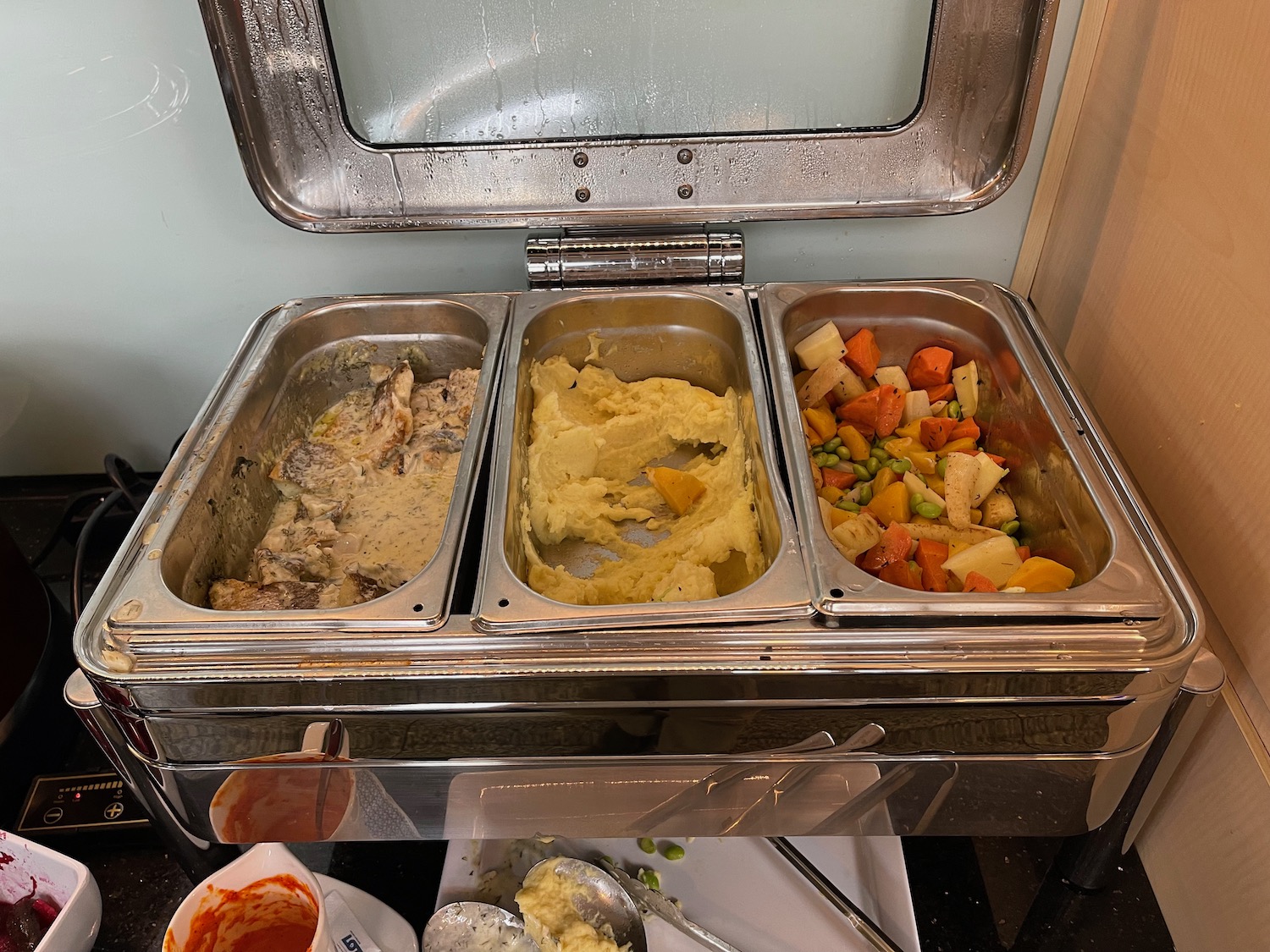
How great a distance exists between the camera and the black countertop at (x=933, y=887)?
3.39ft

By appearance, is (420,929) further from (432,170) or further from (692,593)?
(432,170)

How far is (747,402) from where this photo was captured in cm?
119

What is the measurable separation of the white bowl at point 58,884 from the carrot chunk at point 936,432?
126cm

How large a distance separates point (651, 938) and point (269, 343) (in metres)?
1.01

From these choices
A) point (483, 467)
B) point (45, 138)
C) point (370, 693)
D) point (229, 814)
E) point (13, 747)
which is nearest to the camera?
point (370, 693)

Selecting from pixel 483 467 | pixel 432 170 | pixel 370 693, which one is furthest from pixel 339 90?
pixel 370 693

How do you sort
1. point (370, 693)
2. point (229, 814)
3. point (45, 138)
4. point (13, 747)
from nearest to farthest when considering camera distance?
point (370, 693)
point (229, 814)
point (13, 747)
point (45, 138)

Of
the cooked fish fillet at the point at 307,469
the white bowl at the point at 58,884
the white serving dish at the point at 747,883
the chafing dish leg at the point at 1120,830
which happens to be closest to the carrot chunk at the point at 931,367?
the chafing dish leg at the point at 1120,830

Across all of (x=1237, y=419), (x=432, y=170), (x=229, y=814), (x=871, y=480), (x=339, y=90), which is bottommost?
(x=229, y=814)

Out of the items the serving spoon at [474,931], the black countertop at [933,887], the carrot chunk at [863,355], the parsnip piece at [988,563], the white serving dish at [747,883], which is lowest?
the black countertop at [933,887]

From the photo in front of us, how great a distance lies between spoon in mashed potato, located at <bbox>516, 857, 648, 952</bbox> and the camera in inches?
37.3

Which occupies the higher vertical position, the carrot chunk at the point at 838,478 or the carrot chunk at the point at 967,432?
the carrot chunk at the point at 967,432

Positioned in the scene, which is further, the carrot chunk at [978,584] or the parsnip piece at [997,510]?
the parsnip piece at [997,510]

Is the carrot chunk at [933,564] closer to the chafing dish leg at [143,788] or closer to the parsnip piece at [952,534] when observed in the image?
the parsnip piece at [952,534]
